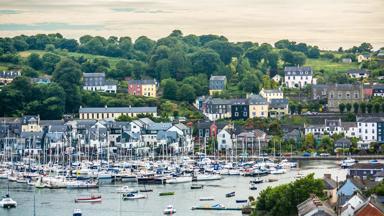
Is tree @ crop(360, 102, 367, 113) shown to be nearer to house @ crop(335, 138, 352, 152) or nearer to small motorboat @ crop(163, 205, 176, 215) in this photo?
house @ crop(335, 138, 352, 152)

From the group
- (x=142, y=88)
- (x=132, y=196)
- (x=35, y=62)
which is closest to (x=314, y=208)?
(x=132, y=196)

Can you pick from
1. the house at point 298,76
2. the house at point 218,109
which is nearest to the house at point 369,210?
the house at point 218,109

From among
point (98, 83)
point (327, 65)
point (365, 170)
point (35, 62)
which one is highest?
point (35, 62)

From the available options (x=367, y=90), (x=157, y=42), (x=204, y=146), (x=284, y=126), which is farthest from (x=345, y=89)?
(x=157, y=42)

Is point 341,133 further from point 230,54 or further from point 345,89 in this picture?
point 230,54

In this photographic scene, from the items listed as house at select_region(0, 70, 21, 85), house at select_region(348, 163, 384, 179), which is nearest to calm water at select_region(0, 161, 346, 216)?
house at select_region(348, 163, 384, 179)

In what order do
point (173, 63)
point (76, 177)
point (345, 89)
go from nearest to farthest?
point (76, 177) < point (345, 89) < point (173, 63)

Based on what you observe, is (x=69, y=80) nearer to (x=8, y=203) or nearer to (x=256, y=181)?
(x=256, y=181)
